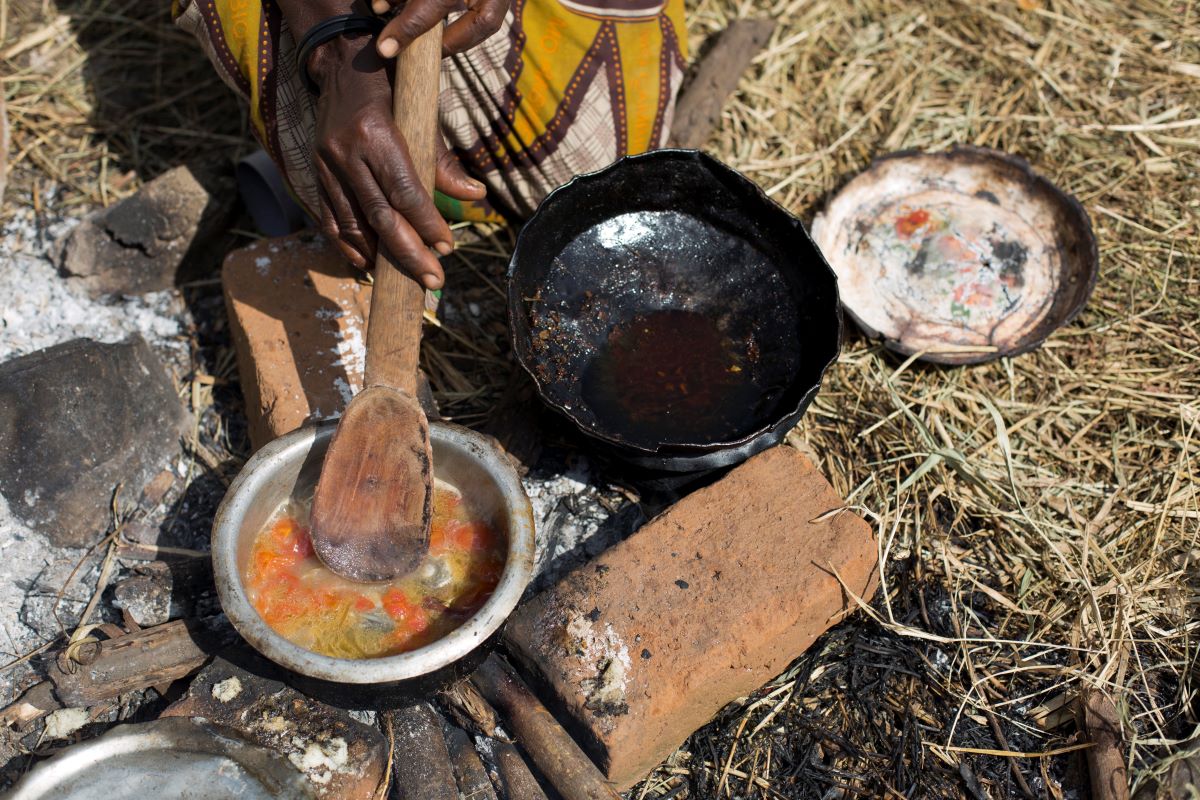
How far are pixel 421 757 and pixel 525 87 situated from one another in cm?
193

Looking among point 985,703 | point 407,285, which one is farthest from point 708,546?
point 407,285

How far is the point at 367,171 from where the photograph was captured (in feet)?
7.37

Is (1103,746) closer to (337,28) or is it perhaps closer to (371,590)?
(371,590)

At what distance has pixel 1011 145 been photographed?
3.80 m

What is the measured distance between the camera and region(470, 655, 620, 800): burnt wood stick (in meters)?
2.23

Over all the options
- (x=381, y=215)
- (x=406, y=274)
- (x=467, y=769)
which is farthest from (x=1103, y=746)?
(x=381, y=215)

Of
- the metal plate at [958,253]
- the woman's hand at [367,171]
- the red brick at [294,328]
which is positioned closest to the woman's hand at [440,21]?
the woman's hand at [367,171]

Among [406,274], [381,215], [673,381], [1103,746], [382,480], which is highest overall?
[381,215]

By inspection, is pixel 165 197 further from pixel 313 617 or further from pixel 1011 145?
pixel 1011 145

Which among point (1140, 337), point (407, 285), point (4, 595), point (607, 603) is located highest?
point (407, 285)

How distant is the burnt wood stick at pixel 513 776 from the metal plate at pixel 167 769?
0.47 meters

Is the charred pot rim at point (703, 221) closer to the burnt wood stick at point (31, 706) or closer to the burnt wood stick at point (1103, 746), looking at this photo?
the burnt wood stick at point (1103, 746)

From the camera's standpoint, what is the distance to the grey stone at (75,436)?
2.66 metres

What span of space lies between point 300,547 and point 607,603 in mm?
783
